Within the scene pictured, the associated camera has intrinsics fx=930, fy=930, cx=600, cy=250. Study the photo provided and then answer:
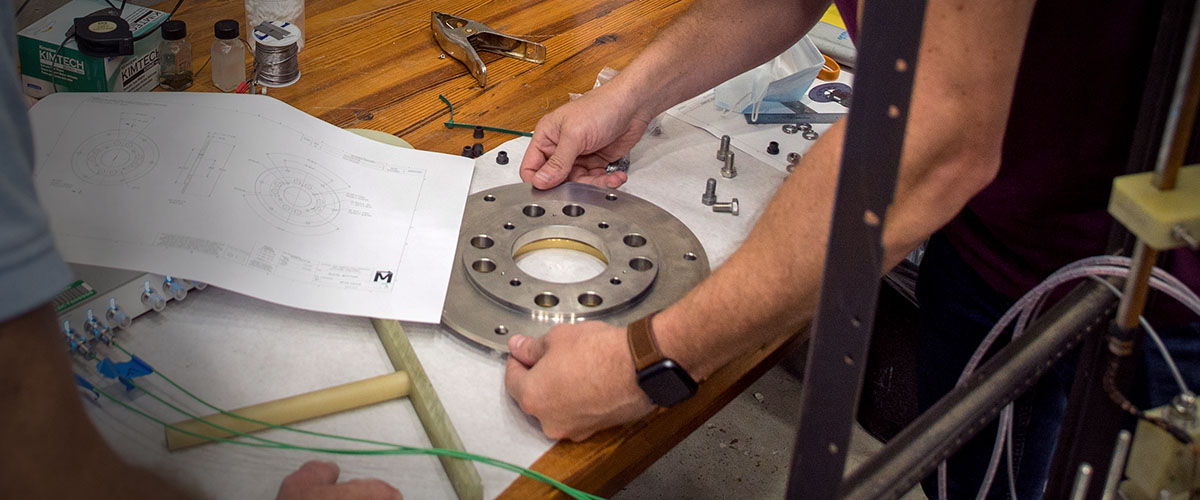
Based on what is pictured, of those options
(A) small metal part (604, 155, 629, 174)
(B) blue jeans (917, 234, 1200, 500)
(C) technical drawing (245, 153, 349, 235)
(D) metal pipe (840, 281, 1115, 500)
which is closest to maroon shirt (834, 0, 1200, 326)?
(B) blue jeans (917, 234, 1200, 500)

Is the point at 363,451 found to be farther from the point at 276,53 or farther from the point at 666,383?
the point at 276,53

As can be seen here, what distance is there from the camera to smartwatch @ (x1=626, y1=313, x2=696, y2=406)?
2.60ft

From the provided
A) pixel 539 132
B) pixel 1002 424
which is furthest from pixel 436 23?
pixel 1002 424

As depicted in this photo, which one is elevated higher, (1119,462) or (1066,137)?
(1066,137)

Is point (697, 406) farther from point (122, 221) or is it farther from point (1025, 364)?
point (122, 221)

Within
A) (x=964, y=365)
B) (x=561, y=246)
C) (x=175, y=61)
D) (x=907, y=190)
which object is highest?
(x=907, y=190)

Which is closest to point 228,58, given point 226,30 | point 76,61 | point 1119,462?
point 226,30

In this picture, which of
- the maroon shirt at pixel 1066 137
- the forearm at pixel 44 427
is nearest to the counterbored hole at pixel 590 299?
the maroon shirt at pixel 1066 137

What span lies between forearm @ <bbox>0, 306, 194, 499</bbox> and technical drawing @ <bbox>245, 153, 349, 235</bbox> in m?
0.50

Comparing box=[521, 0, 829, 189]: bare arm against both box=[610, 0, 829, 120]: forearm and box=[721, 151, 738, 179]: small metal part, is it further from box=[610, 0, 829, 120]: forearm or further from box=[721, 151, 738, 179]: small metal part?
box=[721, 151, 738, 179]: small metal part

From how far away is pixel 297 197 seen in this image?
994mm

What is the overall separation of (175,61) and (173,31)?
0.05 metres

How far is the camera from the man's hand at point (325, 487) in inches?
28.2

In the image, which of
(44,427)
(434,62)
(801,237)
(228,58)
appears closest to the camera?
(44,427)
